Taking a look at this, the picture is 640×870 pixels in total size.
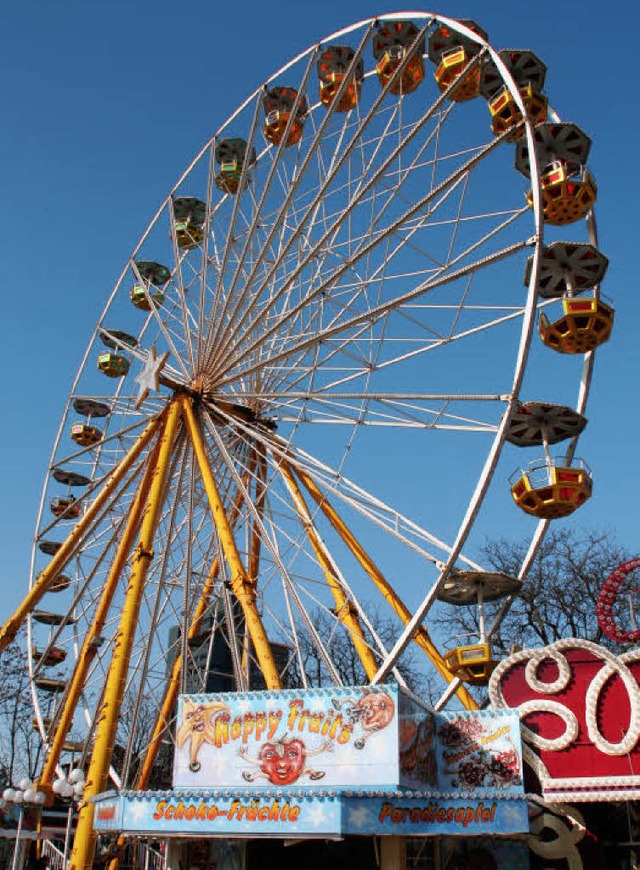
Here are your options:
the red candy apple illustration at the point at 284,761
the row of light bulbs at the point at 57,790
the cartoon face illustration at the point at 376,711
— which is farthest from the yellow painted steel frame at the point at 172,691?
the cartoon face illustration at the point at 376,711

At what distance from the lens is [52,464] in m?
23.8

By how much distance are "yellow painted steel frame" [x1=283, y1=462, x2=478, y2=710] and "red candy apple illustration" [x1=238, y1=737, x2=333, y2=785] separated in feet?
15.2

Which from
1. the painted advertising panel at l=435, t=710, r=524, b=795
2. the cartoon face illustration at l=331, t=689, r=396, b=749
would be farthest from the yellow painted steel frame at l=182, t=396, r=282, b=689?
the painted advertising panel at l=435, t=710, r=524, b=795

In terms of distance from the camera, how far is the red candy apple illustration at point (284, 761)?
1209 centimetres

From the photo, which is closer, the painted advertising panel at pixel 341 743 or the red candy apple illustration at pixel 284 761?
the painted advertising panel at pixel 341 743

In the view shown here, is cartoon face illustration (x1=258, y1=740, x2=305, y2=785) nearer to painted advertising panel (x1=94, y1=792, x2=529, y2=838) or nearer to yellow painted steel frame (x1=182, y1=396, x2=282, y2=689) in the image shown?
yellow painted steel frame (x1=182, y1=396, x2=282, y2=689)

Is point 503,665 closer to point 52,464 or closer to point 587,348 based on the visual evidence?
point 587,348

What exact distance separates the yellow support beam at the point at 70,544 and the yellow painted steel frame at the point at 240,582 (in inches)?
49.6

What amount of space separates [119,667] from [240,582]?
7.68 feet

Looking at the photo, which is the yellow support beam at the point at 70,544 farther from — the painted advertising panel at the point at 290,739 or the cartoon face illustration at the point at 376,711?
the cartoon face illustration at the point at 376,711

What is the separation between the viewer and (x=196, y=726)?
518 inches

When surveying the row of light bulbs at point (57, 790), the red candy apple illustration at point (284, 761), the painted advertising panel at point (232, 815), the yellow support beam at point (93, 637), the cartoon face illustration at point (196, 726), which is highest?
the yellow support beam at point (93, 637)

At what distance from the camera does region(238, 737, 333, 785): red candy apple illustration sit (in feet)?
39.7

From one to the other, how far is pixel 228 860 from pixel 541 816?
451 centimetres
